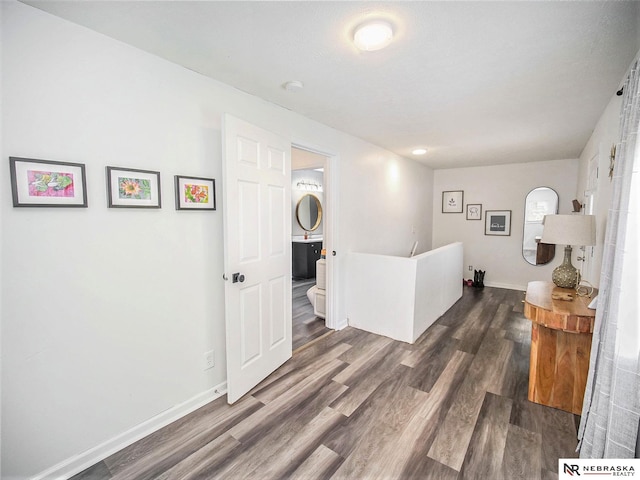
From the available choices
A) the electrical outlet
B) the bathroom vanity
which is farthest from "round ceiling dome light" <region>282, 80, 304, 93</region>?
the bathroom vanity

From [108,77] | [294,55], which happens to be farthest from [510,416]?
[108,77]

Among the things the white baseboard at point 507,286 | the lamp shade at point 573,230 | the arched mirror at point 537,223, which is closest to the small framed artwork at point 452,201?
the arched mirror at point 537,223

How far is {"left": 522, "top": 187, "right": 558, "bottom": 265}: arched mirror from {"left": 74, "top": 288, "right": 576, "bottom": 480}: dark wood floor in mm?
3061

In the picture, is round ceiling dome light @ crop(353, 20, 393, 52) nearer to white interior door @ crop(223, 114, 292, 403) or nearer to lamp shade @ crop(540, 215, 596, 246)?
white interior door @ crop(223, 114, 292, 403)

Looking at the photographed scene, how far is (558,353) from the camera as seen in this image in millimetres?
2025

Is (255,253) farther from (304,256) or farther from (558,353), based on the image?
(304,256)

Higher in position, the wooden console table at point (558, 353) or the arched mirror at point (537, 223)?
the arched mirror at point (537, 223)

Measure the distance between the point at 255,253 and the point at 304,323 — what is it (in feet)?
5.46

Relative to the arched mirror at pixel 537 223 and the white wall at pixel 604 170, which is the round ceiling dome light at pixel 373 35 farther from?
the arched mirror at pixel 537 223

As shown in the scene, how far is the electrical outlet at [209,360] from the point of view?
2084mm

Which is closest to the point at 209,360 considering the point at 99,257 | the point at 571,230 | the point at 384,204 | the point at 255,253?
the point at 255,253

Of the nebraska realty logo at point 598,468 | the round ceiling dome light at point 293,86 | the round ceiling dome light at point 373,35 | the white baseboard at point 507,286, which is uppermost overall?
the round ceiling dome light at point 293,86

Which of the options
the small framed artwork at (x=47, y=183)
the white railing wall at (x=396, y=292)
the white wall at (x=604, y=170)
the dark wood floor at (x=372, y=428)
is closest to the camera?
the small framed artwork at (x=47, y=183)

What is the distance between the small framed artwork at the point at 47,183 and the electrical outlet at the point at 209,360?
1.25 m
